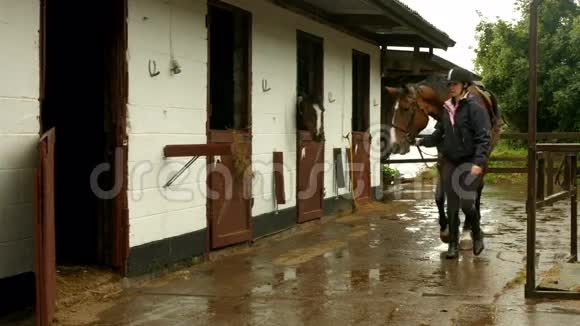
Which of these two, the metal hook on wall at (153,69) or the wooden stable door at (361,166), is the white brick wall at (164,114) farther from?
the wooden stable door at (361,166)

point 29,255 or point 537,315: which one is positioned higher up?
point 29,255

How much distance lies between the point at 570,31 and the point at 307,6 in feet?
54.8

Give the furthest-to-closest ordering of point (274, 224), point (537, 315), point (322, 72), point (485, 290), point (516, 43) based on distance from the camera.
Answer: point (516, 43) → point (322, 72) → point (274, 224) → point (485, 290) → point (537, 315)

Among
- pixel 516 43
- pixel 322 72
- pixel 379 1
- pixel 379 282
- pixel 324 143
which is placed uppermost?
pixel 516 43

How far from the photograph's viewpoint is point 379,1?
913cm

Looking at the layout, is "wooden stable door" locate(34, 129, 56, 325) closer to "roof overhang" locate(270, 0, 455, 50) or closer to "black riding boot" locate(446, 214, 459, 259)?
"black riding boot" locate(446, 214, 459, 259)

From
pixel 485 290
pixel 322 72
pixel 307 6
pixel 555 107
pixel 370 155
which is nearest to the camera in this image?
pixel 485 290

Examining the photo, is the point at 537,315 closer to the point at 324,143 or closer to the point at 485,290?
the point at 485,290

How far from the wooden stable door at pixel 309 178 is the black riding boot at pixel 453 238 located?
9.40ft

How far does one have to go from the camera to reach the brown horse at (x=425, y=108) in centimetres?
767

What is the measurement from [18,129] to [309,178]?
19.2 feet

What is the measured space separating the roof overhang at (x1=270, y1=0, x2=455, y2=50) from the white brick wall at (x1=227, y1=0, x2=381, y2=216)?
0.16m

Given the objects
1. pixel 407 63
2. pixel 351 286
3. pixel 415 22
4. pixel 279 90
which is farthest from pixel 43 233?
pixel 407 63

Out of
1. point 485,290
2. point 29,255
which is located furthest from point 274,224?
point 29,255
